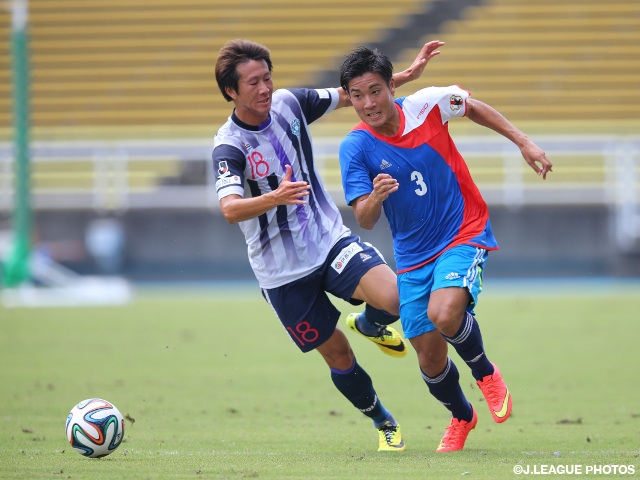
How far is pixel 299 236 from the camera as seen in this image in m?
6.00

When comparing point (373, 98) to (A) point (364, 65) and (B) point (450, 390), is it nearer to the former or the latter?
(A) point (364, 65)

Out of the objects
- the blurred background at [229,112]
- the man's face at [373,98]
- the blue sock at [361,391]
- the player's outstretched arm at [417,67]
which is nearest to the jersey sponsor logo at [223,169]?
the man's face at [373,98]

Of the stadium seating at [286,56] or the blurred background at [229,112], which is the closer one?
the blurred background at [229,112]

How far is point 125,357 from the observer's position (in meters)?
10.6

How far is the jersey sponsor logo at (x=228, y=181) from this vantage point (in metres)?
5.55

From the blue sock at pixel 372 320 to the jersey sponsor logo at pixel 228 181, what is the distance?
1.19 meters

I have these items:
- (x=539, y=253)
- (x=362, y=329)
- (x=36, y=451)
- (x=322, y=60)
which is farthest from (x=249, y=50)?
(x=322, y=60)

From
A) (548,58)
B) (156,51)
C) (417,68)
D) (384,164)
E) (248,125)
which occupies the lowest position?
(156,51)

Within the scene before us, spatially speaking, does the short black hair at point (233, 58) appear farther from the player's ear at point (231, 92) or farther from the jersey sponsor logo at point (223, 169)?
the jersey sponsor logo at point (223, 169)

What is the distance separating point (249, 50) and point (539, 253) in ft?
45.5

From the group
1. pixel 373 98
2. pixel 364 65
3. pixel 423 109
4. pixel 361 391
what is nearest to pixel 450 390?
pixel 361 391

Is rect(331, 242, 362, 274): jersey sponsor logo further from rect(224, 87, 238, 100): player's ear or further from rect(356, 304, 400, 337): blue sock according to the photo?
rect(224, 87, 238, 100): player's ear

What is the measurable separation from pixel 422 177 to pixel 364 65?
71cm

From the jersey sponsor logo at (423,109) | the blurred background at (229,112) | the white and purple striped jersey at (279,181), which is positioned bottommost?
the blurred background at (229,112)
